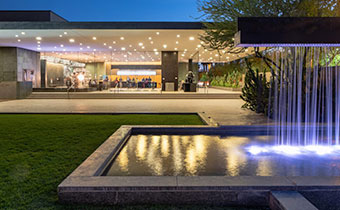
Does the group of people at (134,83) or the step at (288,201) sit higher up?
the group of people at (134,83)

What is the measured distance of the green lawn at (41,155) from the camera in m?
3.46

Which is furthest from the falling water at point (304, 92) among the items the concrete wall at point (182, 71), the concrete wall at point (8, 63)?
the concrete wall at point (182, 71)

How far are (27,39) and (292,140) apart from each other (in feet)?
70.6

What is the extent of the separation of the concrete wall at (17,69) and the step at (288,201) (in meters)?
22.2

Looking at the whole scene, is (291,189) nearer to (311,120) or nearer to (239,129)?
(239,129)

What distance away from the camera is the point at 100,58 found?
34.6 metres

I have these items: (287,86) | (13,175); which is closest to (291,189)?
(13,175)

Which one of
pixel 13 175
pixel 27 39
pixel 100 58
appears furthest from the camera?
pixel 100 58

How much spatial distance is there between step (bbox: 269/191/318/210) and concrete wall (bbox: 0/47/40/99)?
22217mm

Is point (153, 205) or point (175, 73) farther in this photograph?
point (175, 73)

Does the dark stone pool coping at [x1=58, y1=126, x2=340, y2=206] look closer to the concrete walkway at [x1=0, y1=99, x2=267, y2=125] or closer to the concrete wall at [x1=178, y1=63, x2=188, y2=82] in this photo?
the concrete walkway at [x1=0, y1=99, x2=267, y2=125]

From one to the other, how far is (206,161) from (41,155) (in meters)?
3.02

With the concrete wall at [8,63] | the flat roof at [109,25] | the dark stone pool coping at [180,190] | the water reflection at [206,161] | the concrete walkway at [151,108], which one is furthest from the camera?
the concrete wall at [8,63]

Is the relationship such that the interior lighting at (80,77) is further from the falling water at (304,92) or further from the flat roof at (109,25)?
the falling water at (304,92)
